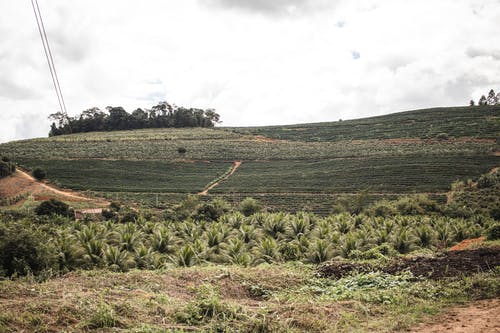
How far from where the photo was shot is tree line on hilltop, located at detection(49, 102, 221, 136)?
126 m

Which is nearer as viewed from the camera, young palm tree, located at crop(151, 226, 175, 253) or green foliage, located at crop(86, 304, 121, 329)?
green foliage, located at crop(86, 304, 121, 329)

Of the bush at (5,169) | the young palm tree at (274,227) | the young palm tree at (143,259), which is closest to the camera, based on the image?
the young palm tree at (143,259)

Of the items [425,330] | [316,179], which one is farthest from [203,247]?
[316,179]

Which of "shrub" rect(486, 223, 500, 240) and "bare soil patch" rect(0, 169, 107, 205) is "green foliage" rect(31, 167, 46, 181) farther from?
"shrub" rect(486, 223, 500, 240)

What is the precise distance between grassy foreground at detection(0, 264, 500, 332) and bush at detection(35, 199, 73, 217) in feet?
105

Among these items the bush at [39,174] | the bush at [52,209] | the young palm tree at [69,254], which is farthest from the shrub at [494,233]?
the bush at [39,174]

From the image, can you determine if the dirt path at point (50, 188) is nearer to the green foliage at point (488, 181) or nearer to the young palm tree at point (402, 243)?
the young palm tree at point (402, 243)

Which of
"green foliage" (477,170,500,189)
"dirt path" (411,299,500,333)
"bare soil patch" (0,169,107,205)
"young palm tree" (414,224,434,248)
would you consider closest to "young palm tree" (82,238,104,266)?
"dirt path" (411,299,500,333)

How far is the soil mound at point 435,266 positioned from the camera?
35.7ft

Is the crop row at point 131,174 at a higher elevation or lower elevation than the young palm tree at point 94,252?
higher

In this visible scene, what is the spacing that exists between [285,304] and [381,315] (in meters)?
1.97

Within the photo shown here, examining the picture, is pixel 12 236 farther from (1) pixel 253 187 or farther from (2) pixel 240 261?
(1) pixel 253 187

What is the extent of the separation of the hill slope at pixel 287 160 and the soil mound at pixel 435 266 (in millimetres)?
34703

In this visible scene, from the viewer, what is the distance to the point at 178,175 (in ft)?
225
